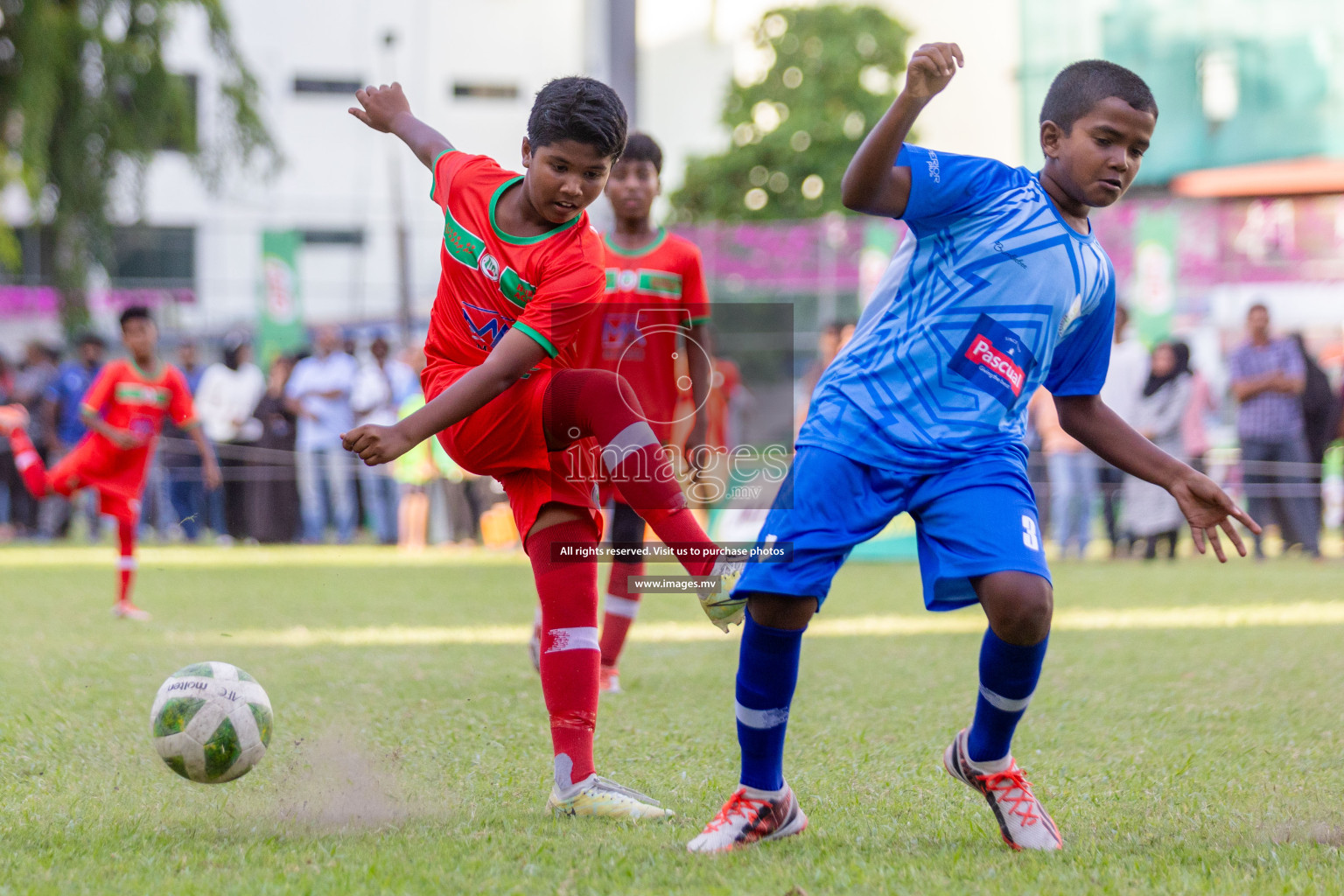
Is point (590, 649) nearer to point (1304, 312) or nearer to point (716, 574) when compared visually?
point (716, 574)

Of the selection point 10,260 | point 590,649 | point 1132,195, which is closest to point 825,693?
point 590,649

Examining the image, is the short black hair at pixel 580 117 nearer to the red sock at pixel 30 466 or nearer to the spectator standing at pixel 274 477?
the red sock at pixel 30 466

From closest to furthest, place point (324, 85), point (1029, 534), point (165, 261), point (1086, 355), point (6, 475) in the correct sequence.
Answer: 1. point (1029, 534)
2. point (1086, 355)
3. point (6, 475)
4. point (165, 261)
5. point (324, 85)

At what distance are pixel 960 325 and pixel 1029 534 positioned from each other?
1.69 feet

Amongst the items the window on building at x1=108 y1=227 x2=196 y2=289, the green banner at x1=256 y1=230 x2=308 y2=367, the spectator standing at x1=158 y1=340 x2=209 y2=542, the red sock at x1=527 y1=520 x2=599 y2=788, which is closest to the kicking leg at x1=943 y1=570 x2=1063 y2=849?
the red sock at x1=527 y1=520 x2=599 y2=788

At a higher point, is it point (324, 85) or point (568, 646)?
point (324, 85)

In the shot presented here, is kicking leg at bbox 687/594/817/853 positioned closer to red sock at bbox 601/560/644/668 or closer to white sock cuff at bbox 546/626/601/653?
white sock cuff at bbox 546/626/601/653

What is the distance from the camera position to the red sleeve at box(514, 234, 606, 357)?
3.56 metres

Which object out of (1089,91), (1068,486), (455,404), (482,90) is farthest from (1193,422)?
(482,90)

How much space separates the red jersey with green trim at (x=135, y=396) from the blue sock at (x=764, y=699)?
737cm

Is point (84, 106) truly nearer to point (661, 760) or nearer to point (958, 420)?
point (661, 760)

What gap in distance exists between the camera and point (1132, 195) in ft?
131

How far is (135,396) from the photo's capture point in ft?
32.4

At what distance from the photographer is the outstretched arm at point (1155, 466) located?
11.5ft
